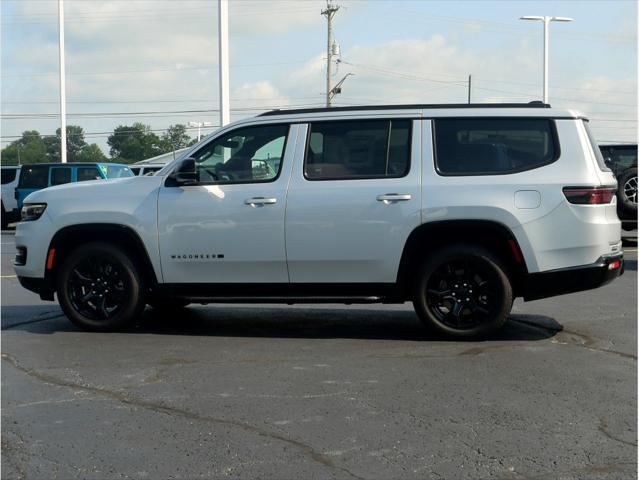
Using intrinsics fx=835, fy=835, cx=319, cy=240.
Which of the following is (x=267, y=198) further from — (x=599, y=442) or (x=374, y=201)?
(x=599, y=442)

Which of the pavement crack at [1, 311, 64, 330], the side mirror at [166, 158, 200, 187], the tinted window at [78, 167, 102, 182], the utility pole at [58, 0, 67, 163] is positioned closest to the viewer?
the side mirror at [166, 158, 200, 187]

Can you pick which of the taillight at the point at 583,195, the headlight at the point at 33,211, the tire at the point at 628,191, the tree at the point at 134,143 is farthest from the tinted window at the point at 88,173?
the tree at the point at 134,143

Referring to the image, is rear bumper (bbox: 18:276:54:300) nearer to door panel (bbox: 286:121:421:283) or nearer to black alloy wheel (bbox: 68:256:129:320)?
black alloy wheel (bbox: 68:256:129:320)

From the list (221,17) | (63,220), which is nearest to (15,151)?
(221,17)

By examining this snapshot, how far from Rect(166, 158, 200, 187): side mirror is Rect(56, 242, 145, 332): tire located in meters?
0.84

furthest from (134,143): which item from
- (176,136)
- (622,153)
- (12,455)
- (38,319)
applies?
(12,455)

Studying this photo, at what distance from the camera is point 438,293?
23.2 ft

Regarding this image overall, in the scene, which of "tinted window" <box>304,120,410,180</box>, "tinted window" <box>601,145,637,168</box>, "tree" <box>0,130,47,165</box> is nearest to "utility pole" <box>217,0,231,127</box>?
"tinted window" <box>601,145,637,168</box>

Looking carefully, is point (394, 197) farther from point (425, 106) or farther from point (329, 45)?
point (329, 45)

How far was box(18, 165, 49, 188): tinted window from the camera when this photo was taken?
84.4ft

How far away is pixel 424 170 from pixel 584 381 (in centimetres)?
220

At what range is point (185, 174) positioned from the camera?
7285 millimetres

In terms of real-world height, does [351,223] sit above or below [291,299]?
above

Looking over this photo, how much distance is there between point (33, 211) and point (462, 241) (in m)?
3.92
